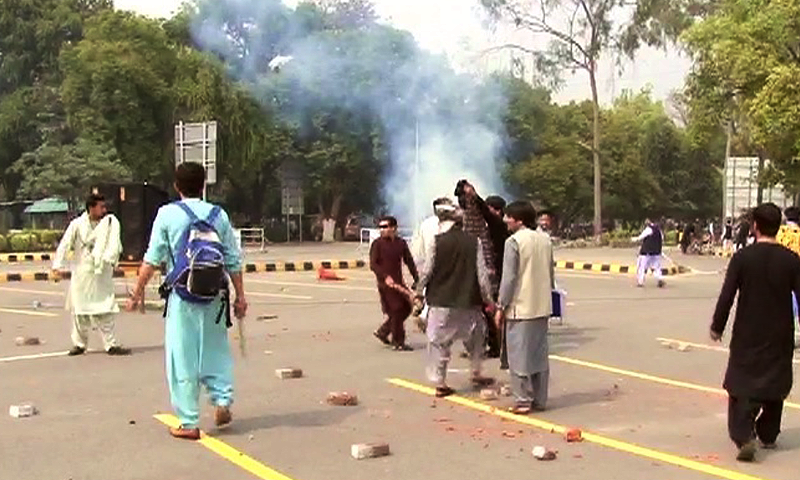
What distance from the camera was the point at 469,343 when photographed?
979 centimetres

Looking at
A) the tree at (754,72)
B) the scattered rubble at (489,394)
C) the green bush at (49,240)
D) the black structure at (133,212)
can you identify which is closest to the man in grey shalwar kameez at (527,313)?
the scattered rubble at (489,394)

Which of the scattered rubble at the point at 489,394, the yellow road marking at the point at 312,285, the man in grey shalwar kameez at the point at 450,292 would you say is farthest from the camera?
the yellow road marking at the point at 312,285

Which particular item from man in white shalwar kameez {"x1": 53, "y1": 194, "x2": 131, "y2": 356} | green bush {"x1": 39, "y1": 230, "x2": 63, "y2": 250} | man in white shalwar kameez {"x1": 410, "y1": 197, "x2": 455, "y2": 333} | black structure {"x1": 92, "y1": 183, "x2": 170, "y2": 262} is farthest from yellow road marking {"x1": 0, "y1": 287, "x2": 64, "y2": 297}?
green bush {"x1": 39, "y1": 230, "x2": 63, "y2": 250}

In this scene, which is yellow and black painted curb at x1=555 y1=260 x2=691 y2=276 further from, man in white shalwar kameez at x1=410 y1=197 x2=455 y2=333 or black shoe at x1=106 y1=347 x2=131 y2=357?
black shoe at x1=106 y1=347 x2=131 y2=357

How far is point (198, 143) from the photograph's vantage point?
68.5 ft

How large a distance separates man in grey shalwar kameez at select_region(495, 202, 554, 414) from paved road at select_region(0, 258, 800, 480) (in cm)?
24

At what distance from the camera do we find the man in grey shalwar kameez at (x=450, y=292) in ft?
31.2

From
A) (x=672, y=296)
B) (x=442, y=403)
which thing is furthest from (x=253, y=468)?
(x=672, y=296)

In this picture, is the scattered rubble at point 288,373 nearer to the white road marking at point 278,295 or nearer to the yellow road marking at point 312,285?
the white road marking at point 278,295

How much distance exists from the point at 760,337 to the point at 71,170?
39.6 meters

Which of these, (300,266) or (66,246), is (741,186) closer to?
(300,266)

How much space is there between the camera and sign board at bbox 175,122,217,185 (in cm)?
2064

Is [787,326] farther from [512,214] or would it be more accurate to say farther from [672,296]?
[672,296]

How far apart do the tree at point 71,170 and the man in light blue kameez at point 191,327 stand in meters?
35.2
